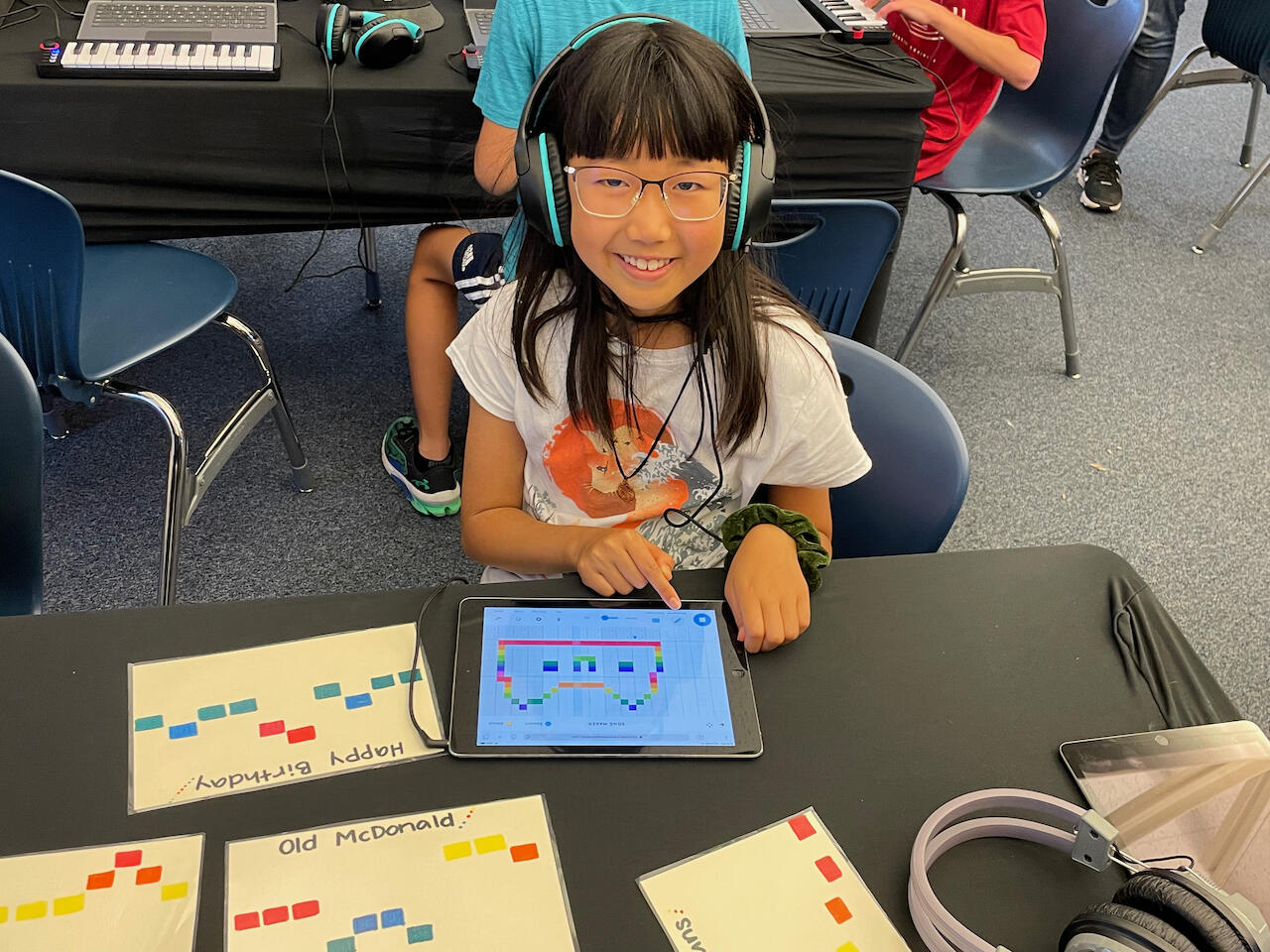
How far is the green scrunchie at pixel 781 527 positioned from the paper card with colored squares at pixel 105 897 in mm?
472

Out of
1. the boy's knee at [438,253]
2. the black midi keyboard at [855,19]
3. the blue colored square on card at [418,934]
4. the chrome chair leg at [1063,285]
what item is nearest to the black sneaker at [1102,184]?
the chrome chair leg at [1063,285]

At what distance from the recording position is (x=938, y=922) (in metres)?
0.63

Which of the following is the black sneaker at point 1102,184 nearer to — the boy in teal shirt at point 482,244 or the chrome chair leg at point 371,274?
the boy in teal shirt at point 482,244

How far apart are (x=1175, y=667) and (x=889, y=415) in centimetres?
37

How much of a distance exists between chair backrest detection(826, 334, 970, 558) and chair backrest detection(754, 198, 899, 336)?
37 cm

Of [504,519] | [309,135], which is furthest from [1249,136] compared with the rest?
[504,519]

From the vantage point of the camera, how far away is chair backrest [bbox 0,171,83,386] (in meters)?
1.19

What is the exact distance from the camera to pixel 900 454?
106 centimetres

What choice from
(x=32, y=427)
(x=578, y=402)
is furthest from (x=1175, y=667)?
(x=32, y=427)

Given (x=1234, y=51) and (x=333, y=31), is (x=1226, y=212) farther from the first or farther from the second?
(x=333, y=31)

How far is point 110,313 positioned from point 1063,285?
6.02 ft

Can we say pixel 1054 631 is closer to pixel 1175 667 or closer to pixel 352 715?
pixel 1175 667

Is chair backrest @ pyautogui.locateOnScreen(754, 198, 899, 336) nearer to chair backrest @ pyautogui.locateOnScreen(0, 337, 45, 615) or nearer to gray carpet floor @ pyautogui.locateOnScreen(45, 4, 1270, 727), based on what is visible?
gray carpet floor @ pyautogui.locateOnScreen(45, 4, 1270, 727)

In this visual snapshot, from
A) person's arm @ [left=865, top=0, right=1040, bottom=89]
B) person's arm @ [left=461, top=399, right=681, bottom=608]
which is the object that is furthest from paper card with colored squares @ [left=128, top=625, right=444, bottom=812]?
person's arm @ [left=865, top=0, right=1040, bottom=89]
